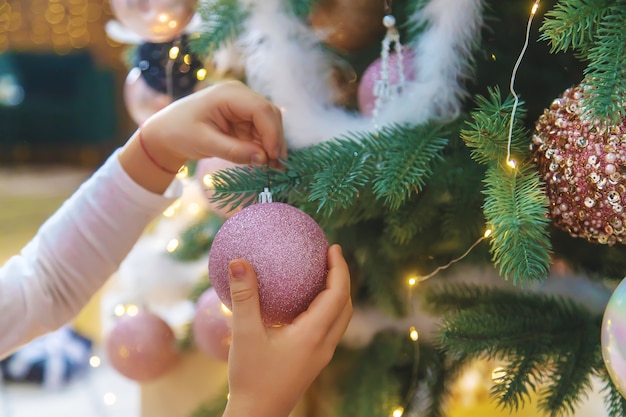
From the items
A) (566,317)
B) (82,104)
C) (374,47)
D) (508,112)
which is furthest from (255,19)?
(82,104)

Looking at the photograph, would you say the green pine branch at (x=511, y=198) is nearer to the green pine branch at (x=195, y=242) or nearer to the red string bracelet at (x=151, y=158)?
the red string bracelet at (x=151, y=158)

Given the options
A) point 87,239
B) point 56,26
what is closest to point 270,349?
point 87,239

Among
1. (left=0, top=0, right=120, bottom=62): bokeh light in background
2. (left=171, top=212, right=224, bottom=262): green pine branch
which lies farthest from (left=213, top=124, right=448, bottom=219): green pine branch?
(left=0, top=0, right=120, bottom=62): bokeh light in background

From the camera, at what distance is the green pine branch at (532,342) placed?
1.69ft

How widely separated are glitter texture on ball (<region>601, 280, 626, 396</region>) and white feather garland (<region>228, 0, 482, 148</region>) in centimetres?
24

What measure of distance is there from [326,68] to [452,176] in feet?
0.73

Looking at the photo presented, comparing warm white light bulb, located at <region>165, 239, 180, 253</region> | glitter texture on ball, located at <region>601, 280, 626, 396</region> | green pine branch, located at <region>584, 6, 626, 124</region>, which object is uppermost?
green pine branch, located at <region>584, 6, 626, 124</region>

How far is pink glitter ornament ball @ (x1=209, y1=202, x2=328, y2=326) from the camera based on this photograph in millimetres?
410

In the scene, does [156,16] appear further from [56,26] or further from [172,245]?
[56,26]

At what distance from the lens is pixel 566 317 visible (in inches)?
22.6

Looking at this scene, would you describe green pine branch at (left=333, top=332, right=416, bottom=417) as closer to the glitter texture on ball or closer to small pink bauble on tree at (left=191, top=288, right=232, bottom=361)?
small pink bauble on tree at (left=191, top=288, right=232, bottom=361)

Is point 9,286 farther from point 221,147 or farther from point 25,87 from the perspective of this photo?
point 25,87

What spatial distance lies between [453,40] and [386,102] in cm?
9

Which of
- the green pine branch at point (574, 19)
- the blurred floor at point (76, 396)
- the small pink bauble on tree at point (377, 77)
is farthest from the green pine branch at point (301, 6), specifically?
the blurred floor at point (76, 396)
